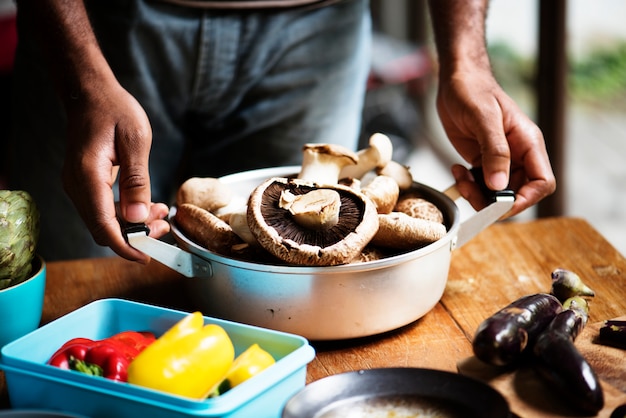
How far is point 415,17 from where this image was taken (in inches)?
202

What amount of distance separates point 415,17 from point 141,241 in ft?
14.2

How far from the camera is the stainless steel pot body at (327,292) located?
1.08 m

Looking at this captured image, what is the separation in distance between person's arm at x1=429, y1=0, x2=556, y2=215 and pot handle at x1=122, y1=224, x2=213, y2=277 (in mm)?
522

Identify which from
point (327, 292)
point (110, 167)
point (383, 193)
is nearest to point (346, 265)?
point (327, 292)

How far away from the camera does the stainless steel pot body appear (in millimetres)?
1082

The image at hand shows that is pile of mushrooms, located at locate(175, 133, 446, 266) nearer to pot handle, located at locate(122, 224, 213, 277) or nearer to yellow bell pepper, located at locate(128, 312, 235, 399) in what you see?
pot handle, located at locate(122, 224, 213, 277)

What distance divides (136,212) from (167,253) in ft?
0.29

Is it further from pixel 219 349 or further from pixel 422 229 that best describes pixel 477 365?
pixel 219 349

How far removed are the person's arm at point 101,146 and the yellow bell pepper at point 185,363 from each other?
1.03ft

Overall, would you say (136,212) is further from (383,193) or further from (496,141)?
(496,141)

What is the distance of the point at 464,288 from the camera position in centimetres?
139

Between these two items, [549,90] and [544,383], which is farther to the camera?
[549,90]

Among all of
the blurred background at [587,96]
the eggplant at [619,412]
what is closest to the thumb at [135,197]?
the eggplant at [619,412]

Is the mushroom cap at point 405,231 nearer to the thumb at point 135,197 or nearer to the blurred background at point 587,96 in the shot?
the thumb at point 135,197
